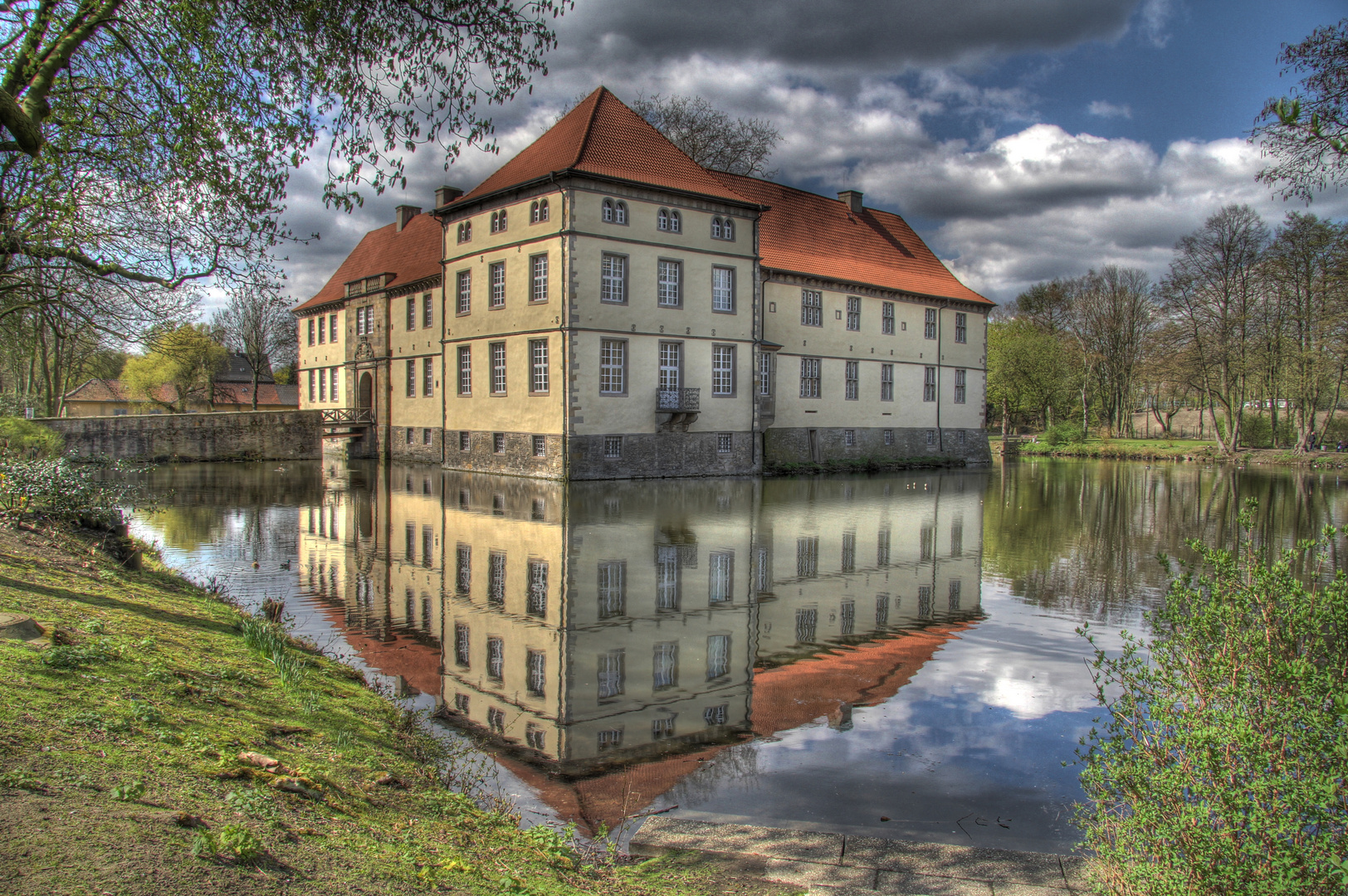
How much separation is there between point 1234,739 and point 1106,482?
33366 millimetres

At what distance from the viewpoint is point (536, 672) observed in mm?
8008

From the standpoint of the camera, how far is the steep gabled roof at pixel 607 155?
2889 cm

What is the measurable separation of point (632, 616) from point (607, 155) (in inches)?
896

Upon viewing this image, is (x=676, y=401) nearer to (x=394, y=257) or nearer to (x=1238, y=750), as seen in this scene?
(x=394, y=257)

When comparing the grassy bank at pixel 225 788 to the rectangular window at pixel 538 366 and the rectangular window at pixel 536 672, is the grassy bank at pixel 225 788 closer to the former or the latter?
the rectangular window at pixel 536 672

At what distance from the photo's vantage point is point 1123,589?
12.4 meters

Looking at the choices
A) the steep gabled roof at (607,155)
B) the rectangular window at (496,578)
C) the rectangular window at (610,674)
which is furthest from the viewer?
the steep gabled roof at (607,155)

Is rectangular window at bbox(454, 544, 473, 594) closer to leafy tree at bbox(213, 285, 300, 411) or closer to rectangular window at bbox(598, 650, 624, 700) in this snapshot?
rectangular window at bbox(598, 650, 624, 700)

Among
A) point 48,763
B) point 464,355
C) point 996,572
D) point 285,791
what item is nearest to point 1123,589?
point 996,572

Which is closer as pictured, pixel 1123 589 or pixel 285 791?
pixel 285 791

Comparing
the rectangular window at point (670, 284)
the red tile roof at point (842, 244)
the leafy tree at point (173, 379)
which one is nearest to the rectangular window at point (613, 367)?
the rectangular window at point (670, 284)

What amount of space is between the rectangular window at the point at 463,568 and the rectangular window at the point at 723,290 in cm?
1934

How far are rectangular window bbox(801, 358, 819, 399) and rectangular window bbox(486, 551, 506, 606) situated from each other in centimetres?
2591

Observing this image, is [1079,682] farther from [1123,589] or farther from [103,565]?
[103,565]
